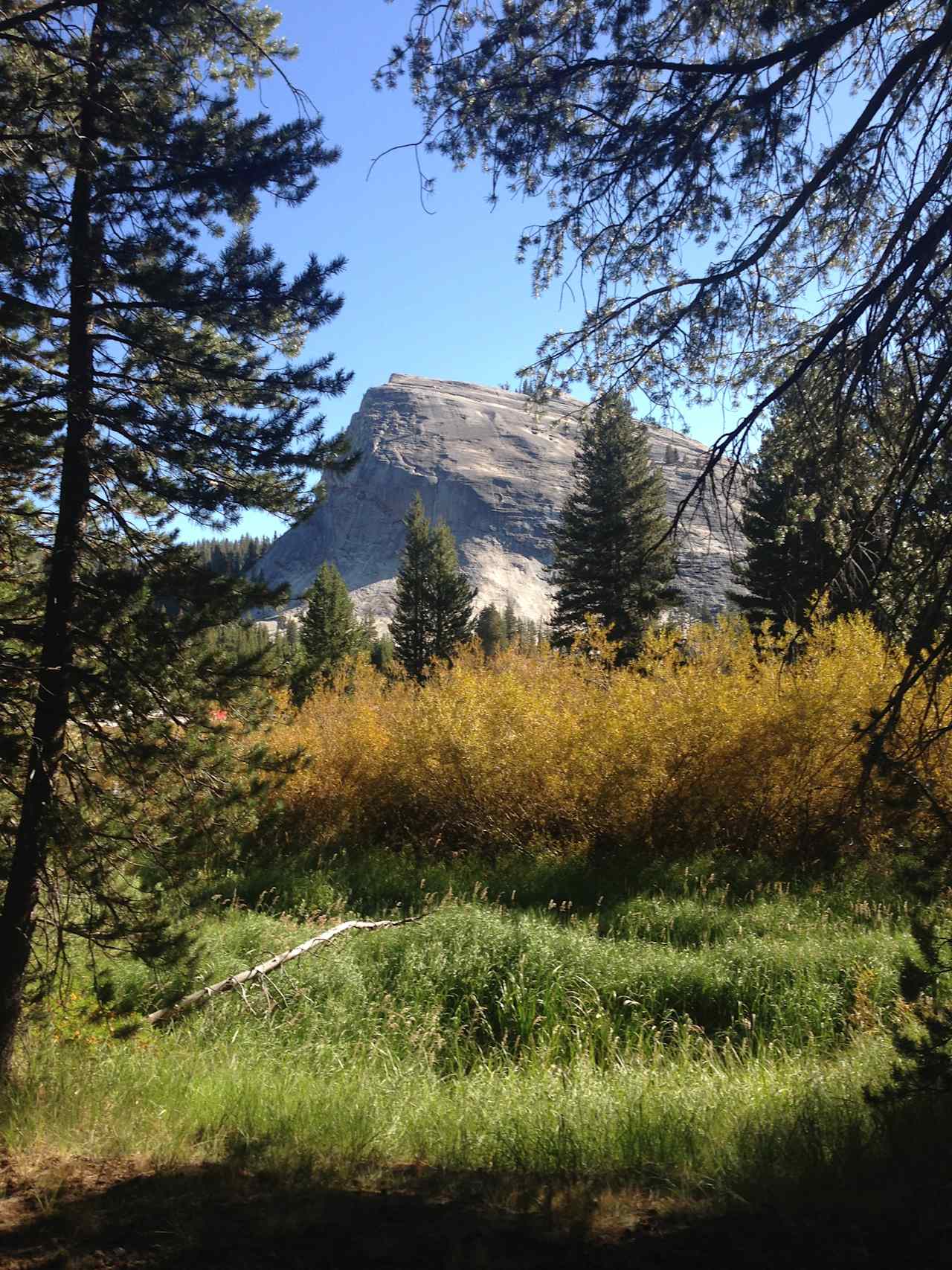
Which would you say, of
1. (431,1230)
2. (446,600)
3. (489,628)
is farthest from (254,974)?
(489,628)

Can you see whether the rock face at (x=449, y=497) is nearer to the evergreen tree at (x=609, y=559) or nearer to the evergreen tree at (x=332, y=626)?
the evergreen tree at (x=332, y=626)

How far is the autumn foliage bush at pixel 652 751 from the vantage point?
1057 cm

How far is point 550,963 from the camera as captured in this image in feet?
24.1

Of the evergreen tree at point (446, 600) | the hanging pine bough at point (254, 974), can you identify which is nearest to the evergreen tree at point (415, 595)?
the evergreen tree at point (446, 600)

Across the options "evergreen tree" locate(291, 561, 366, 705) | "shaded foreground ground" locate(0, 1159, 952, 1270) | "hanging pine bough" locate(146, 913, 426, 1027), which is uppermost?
"evergreen tree" locate(291, 561, 366, 705)

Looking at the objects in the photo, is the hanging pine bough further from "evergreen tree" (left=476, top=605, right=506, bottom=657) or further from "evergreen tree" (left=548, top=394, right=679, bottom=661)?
"evergreen tree" (left=476, top=605, right=506, bottom=657)

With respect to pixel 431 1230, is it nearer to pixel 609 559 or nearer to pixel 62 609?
pixel 62 609

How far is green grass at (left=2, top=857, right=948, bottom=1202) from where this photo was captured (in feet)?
11.4

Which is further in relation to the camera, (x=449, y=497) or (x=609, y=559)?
(x=449, y=497)

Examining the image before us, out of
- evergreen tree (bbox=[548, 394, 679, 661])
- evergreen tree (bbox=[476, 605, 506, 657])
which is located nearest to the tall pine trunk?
evergreen tree (bbox=[548, 394, 679, 661])

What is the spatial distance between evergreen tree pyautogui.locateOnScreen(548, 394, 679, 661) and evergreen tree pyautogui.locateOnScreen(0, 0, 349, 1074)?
1046 centimetres

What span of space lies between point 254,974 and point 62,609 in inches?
146

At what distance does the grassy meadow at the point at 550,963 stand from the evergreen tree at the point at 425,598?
19898mm

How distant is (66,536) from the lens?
4613 mm
